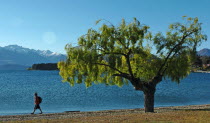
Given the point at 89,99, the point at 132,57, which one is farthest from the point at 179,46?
the point at 89,99

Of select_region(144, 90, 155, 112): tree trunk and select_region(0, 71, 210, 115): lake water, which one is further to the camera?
select_region(0, 71, 210, 115): lake water

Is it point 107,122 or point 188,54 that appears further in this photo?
point 188,54

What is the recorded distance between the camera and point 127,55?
31.5m

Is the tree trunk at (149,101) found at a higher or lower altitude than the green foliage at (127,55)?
lower

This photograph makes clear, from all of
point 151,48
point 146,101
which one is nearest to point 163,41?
point 151,48

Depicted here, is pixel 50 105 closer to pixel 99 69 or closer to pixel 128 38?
pixel 99 69

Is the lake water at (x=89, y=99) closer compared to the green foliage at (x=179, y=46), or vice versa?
the green foliage at (x=179, y=46)

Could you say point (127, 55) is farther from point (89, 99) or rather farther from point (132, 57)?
point (89, 99)

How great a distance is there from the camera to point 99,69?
33094 millimetres

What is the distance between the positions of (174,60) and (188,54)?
1620 millimetres

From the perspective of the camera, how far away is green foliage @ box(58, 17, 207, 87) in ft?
100

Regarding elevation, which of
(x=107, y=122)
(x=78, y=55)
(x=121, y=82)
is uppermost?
(x=78, y=55)

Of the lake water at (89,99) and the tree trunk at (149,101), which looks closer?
the tree trunk at (149,101)

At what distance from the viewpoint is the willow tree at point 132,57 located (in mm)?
30531
